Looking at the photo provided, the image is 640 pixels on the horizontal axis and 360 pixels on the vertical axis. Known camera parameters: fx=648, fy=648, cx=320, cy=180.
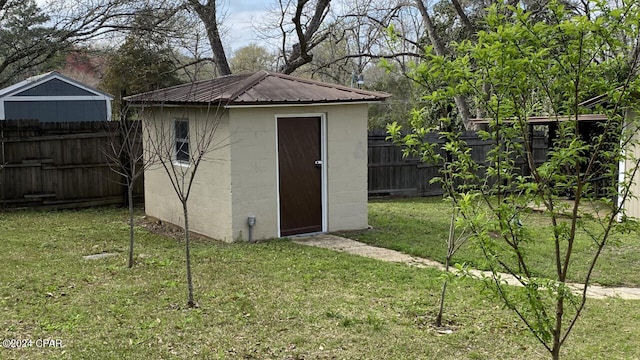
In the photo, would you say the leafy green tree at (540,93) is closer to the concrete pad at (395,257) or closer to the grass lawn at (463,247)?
the grass lawn at (463,247)

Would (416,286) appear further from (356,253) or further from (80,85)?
(80,85)

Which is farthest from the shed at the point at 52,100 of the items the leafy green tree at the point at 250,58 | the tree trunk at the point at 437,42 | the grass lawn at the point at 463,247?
the grass lawn at the point at 463,247

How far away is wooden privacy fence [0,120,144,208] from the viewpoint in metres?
13.2

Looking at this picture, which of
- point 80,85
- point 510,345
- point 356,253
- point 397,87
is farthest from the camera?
point 397,87

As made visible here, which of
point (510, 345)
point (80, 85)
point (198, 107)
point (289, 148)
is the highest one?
point (80, 85)

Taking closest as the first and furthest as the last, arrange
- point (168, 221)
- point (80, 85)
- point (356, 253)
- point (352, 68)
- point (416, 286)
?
point (416, 286) < point (356, 253) < point (168, 221) < point (80, 85) < point (352, 68)

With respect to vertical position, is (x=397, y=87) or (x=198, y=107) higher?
(x=397, y=87)

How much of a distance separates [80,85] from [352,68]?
17545 millimetres

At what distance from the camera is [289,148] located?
33.9ft

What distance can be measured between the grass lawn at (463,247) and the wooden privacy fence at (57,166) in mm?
5754

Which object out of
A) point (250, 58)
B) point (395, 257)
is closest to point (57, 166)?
point (395, 257)

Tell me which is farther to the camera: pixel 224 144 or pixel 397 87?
pixel 397 87

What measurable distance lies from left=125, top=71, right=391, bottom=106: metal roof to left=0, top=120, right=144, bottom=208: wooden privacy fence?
2612 millimetres

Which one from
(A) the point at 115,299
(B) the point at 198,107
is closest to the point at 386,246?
(B) the point at 198,107
